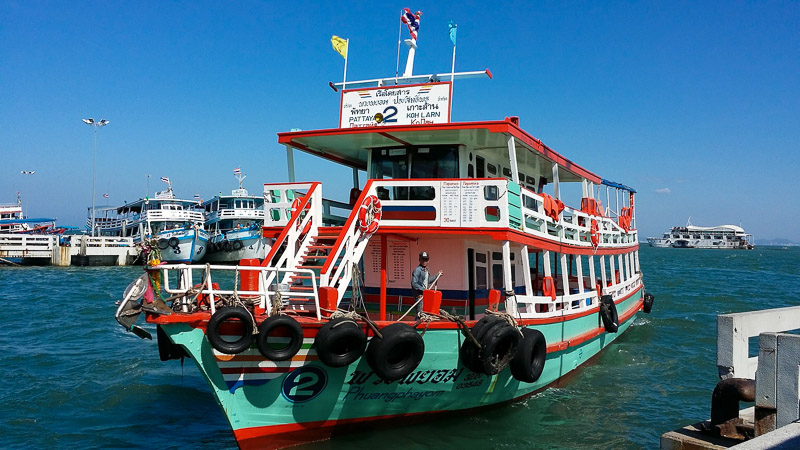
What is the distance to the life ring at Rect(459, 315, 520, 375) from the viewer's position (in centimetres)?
834

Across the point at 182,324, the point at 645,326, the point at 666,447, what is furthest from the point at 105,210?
the point at 666,447

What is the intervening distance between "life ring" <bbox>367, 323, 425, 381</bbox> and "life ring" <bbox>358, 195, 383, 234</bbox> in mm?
1996

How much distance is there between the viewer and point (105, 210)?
63438mm

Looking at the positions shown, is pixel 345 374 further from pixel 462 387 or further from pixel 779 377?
pixel 779 377

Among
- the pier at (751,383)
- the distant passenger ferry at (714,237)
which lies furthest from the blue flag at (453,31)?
the distant passenger ferry at (714,237)

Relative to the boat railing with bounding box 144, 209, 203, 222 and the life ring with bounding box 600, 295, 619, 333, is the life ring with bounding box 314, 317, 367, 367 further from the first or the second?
the boat railing with bounding box 144, 209, 203, 222

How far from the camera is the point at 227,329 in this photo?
24.1 ft

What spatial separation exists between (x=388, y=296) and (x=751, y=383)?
6.92 m

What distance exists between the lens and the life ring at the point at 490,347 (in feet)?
27.3

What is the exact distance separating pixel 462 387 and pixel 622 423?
3.38m

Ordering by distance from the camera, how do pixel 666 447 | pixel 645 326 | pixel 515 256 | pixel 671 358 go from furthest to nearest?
pixel 645 326 < pixel 671 358 < pixel 515 256 < pixel 666 447

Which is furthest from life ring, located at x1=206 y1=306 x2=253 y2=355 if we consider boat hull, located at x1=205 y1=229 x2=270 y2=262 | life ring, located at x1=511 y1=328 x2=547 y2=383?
boat hull, located at x1=205 y1=229 x2=270 y2=262

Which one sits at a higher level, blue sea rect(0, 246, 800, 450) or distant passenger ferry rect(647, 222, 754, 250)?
distant passenger ferry rect(647, 222, 754, 250)

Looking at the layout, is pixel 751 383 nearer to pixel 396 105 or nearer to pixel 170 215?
pixel 396 105
